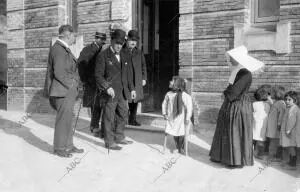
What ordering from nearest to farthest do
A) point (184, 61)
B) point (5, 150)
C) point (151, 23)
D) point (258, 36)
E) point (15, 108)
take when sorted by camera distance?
1. point (5, 150)
2. point (258, 36)
3. point (184, 61)
4. point (151, 23)
5. point (15, 108)

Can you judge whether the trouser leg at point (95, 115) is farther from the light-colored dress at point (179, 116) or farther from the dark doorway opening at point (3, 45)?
the dark doorway opening at point (3, 45)

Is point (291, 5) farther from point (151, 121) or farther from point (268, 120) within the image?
point (151, 121)

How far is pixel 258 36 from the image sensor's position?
23.5ft

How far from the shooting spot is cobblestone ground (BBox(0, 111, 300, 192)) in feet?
15.9

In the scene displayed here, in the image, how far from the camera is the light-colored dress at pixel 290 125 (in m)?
5.42

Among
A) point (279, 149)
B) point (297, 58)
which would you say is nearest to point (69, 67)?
point (279, 149)

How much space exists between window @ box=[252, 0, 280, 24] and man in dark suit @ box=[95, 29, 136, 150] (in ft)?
8.56

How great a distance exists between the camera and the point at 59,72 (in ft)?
19.1

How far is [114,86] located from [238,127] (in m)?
2.08

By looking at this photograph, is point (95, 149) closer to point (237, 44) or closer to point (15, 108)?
point (237, 44)

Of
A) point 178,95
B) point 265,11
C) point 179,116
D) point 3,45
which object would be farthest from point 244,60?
point 3,45

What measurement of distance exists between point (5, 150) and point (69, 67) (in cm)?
171

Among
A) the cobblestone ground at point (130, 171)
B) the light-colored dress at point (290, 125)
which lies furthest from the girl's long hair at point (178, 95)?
the light-colored dress at point (290, 125)

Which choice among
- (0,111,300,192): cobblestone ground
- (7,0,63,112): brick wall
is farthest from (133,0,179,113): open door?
(0,111,300,192): cobblestone ground
